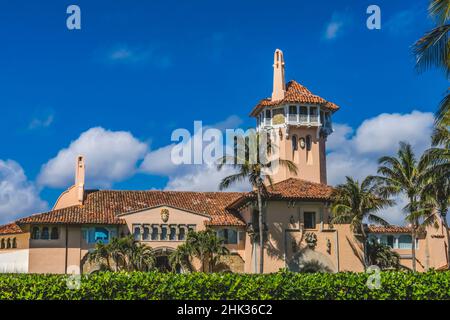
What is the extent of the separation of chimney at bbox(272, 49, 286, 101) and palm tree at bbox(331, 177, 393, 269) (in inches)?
601

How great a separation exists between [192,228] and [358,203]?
12.9 metres

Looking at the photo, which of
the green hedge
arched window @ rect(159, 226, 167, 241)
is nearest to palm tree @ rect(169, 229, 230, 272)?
arched window @ rect(159, 226, 167, 241)

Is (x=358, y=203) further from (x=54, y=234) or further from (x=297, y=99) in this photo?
(x=54, y=234)

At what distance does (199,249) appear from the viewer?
43719 millimetres

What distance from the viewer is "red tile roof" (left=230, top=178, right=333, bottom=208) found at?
148ft

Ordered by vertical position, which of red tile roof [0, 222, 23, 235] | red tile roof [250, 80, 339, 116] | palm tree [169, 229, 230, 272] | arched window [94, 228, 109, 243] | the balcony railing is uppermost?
red tile roof [250, 80, 339, 116]

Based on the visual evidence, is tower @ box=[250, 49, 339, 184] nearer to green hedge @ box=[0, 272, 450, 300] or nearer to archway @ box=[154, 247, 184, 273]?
archway @ box=[154, 247, 184, 273]

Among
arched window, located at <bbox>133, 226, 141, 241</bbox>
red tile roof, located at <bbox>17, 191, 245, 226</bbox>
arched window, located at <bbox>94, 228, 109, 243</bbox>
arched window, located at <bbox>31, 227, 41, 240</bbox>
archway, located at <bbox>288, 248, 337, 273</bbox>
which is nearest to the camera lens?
archway, located at <bbox>288, 248, 337, 273</bbox>

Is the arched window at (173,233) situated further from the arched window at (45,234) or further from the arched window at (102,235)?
the arched window at (45,234)

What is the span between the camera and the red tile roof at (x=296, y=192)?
4515cm

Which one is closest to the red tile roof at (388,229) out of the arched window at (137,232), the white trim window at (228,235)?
the white trim window at (228,235)

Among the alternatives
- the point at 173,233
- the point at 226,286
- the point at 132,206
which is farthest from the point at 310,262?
the point at 226,286

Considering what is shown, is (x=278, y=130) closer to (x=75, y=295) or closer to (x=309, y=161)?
(x=309, y=161)
